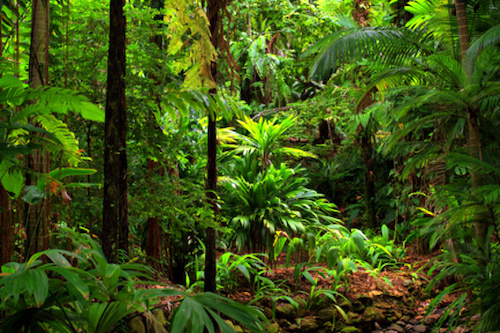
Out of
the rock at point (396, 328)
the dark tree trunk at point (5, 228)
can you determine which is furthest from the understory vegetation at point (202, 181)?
the rock at point (396, 328)

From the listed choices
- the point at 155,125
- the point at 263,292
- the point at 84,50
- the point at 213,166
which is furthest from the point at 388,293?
the point at 84,50

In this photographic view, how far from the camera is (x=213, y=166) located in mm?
2932

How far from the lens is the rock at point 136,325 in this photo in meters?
2.03

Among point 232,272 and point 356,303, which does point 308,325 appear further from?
point 232,272

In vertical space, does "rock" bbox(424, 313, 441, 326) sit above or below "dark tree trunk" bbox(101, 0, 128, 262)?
below

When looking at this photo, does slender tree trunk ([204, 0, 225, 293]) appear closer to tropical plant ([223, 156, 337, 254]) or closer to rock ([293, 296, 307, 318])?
rock ([293, 296, 307, 318])

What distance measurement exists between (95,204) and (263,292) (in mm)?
1800

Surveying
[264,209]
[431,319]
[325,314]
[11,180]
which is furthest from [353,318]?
[11,180]

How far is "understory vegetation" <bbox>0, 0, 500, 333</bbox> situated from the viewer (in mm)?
1682

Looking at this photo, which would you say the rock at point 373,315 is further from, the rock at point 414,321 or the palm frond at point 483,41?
the palm frond at point 483,41

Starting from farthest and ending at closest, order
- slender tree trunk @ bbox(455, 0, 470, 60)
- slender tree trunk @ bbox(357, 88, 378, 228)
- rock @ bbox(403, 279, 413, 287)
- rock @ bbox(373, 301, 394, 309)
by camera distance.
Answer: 1. slender tree trunk @ bbox(357, 88, 378, 228)
2. rock @ bbox(403, 279, 413, 287)
3. rock @ bbox(373, 301, 394, 309)
4. slender tree trunk @ bbox(455, 0, 470, 60)

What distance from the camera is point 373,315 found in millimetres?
3982

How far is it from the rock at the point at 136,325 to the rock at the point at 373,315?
2486 millimetres

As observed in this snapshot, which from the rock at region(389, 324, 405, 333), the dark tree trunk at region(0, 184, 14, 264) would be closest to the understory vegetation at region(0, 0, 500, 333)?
the dark tree trunk at region(0, 184, 14, 264)
